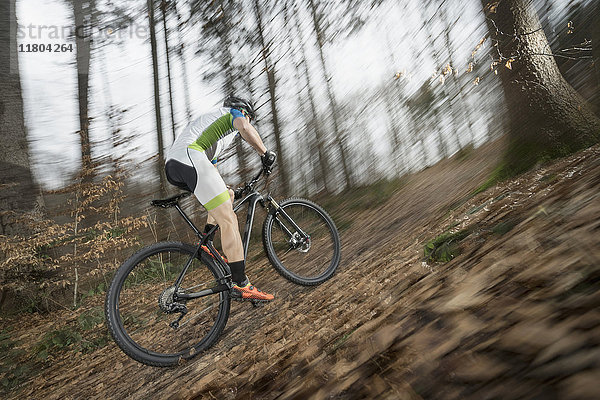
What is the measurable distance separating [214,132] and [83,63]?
9578mm

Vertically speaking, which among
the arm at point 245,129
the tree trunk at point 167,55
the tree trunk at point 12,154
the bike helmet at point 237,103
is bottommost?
the arm at point 245,129

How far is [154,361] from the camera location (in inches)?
93.5

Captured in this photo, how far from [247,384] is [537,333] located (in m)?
1.26

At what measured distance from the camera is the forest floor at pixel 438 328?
853 millimetres

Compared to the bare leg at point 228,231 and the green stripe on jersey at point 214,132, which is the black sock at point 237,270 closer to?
the bare leg at point 228,231

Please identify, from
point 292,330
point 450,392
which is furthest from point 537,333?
point 292,330

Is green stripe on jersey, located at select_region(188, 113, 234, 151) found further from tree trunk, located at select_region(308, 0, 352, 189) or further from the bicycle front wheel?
tree trunk, located at select_region(308, 0, 352, 189)

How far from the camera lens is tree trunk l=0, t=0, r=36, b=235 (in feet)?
20.5

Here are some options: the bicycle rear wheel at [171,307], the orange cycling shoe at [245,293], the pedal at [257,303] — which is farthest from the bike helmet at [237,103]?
the pedal at [257,303]

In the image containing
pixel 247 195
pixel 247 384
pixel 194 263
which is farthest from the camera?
pixel 247 195

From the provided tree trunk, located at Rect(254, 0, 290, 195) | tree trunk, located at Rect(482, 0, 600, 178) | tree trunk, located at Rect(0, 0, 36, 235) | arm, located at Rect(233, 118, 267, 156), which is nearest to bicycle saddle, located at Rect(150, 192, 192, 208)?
arm, located at Rect(233, 118, 267, 156)

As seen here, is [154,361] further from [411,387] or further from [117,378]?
[411,387]

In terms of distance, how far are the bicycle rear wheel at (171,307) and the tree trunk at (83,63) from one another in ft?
20.1

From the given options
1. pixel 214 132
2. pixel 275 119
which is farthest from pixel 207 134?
pixel 275 119
